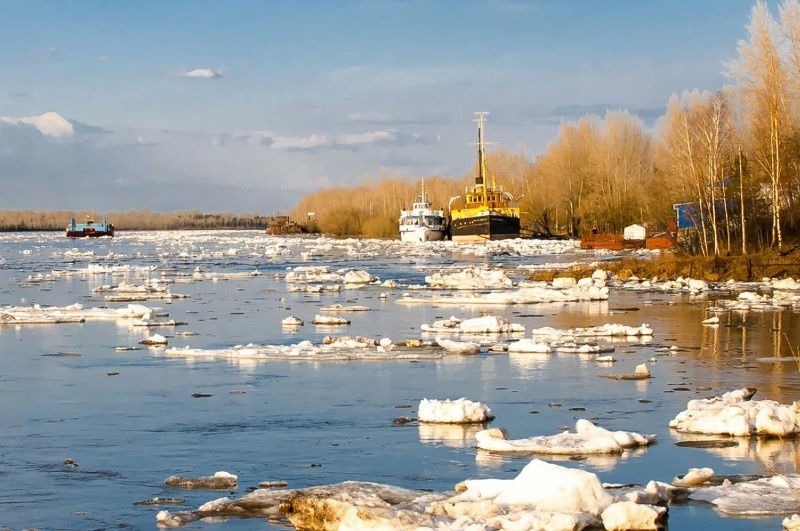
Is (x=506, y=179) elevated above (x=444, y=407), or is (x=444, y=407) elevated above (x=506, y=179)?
(x=506, y=179)

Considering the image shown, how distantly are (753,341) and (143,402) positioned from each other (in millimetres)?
9831

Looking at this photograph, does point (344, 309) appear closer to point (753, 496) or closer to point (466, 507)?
point (753, 496)

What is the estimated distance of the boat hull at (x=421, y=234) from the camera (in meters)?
93.1

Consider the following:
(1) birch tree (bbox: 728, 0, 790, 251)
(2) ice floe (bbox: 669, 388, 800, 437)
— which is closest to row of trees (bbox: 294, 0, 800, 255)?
(1) birch tree (bbox: 728, 0, 790, 251)

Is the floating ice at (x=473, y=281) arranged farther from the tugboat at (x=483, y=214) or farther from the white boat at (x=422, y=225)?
the white boat at (x=422, y=225)

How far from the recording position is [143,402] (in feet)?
40.4

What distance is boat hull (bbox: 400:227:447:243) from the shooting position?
93.1 m

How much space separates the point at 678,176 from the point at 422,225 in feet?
157

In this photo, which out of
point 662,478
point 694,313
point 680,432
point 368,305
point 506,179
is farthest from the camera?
point 506,179

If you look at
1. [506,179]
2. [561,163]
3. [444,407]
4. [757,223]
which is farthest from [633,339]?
[506,179]

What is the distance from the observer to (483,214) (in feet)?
282

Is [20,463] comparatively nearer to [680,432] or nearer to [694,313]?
[680,432]

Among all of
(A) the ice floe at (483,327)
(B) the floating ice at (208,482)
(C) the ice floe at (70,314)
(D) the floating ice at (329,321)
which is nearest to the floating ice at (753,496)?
(B) the floating ice at (208,482)

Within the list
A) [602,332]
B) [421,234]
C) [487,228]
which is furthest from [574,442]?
[421,234]
